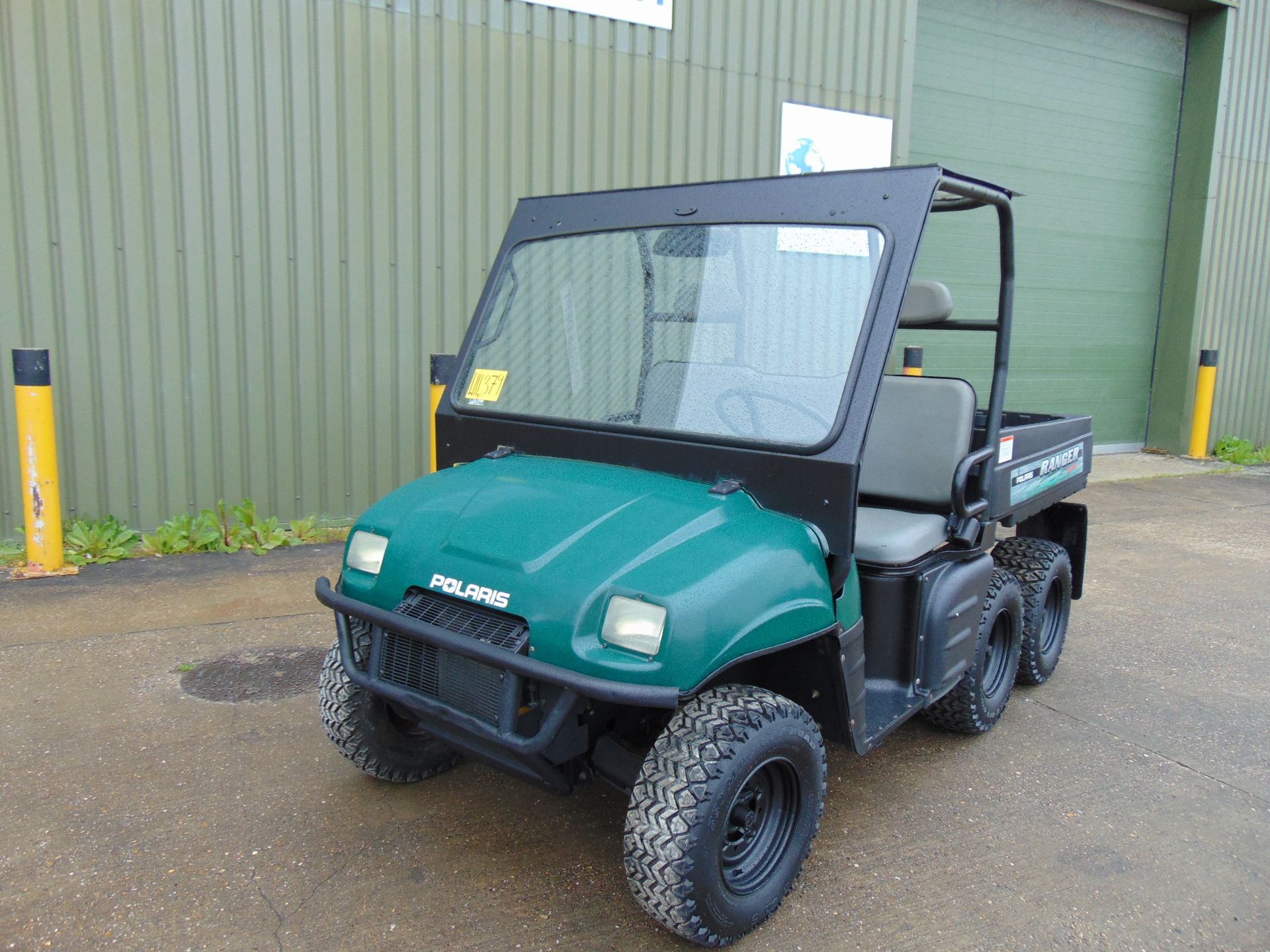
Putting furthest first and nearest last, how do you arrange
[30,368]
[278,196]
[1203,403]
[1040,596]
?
[1203,403] < [278,196] < [30,368] < [1040,596]

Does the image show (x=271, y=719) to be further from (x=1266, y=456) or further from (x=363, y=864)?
(x=1266, y=456)

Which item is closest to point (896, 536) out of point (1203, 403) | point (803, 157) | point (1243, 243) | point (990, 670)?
point (990, 670)

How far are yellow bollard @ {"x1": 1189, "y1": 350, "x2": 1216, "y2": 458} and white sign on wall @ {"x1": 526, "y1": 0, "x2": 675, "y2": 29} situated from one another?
6.93m

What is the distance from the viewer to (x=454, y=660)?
7.73ft

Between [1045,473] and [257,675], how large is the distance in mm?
3180

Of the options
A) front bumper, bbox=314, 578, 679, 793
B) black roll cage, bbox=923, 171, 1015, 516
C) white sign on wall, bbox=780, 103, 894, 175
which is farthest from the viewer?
white sign on wall, bbox=780, 103, 894, 175

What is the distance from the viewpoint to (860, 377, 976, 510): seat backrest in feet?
11.0

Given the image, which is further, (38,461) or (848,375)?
(38,461)

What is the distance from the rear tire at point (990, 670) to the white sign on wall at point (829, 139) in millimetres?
4492

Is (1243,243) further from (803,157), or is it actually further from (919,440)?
(919,440)

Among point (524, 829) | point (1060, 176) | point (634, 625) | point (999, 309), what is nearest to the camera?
point (634, 625)

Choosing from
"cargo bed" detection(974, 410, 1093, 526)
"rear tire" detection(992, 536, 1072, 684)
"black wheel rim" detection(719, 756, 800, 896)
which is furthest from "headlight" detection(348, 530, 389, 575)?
"rear tire" detection(992, 536, 1072, 684)

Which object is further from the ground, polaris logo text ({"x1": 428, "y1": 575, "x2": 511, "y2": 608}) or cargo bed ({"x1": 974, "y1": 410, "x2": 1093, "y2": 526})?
cargo bed ({"x1": 974, "y1": 410, "x2": 1093, "y2": 526})

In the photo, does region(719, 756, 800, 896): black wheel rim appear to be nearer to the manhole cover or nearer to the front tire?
the front tire
